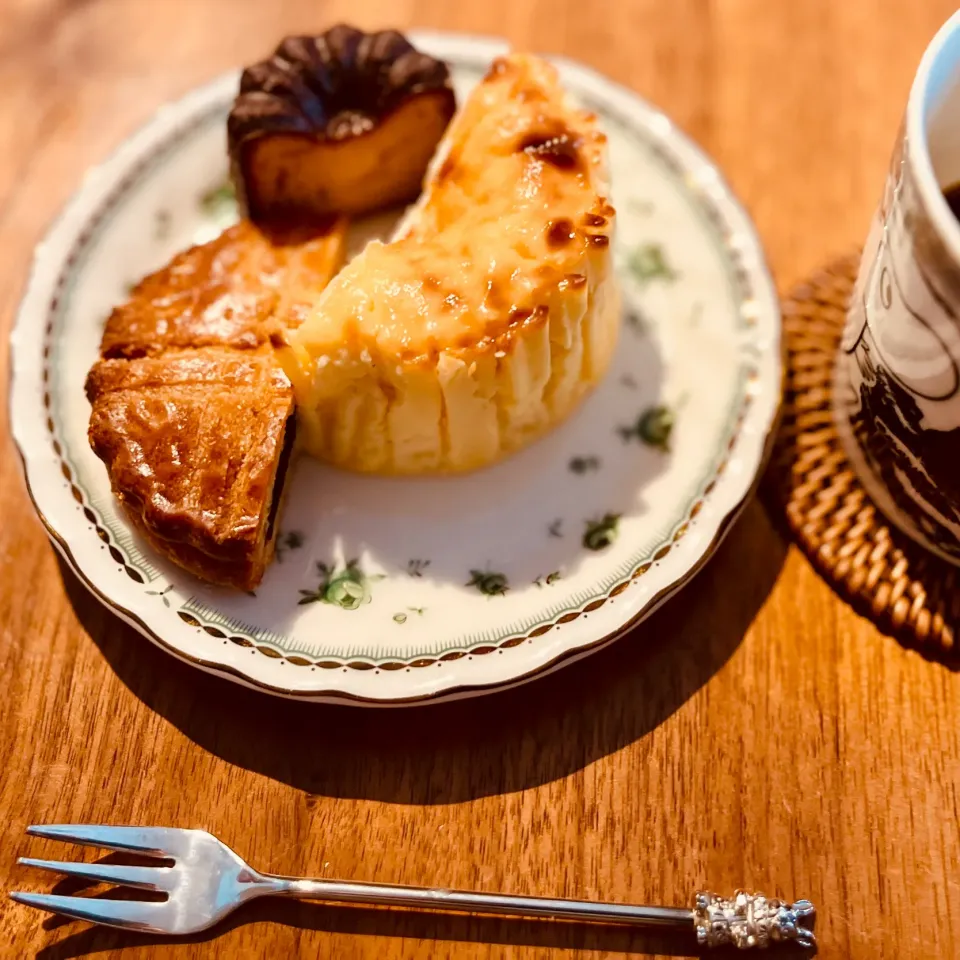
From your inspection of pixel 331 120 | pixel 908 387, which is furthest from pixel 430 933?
pixel 331 120

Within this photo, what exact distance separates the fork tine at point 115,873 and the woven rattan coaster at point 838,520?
119cm

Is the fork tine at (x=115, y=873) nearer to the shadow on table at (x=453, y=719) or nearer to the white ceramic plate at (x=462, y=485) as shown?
the shadow on table at (x=453, y=719)

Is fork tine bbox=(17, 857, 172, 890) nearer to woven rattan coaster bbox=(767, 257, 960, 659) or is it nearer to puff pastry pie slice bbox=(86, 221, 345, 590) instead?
puff pastry pie slice bbox=(86, 221, 345, 590)

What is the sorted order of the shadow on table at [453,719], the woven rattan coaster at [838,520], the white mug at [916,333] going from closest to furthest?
the white mug at [916,333]
the shadow on table at [453,719]
the woven rattan coaster at [838,520]

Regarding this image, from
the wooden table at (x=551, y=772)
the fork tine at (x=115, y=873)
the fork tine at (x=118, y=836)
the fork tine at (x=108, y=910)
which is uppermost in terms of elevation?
the wooden table at (x=551, y=772)

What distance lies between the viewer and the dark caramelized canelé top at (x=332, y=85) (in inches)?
71.4

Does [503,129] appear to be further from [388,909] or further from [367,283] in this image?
[388,909]

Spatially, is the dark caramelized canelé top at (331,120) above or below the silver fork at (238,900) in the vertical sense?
above

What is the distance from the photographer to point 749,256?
73.1 inches

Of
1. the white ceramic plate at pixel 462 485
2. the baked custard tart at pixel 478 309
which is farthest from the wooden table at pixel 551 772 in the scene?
the baked custard tart at pixel 478 309

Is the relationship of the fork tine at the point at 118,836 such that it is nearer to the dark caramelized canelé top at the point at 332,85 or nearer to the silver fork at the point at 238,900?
the silver fork at the point at 238,900

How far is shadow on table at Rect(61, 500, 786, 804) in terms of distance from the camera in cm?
144

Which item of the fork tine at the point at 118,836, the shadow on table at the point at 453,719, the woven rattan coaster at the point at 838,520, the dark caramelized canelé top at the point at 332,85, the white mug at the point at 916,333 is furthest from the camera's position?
the dark caramelized canelé top at the point at 332,85

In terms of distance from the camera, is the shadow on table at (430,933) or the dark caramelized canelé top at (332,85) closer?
the shadow on table at (430,933)
